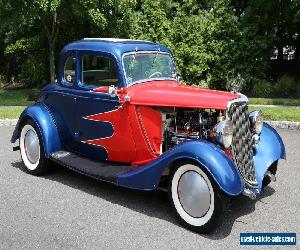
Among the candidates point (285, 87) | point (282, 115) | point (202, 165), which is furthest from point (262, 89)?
point (202, 165)

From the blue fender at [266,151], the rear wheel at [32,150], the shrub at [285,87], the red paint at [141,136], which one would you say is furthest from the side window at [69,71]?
the shrub at [285,87]

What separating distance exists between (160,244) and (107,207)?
1230 millimetres

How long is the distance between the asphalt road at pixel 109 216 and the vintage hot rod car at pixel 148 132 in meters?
0.30

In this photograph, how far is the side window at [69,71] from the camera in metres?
6.39

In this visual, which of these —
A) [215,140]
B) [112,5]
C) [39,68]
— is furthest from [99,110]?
[39,68]

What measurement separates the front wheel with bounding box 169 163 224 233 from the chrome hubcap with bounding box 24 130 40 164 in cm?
269

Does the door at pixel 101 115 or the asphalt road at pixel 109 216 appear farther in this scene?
the door at pixel 101 115

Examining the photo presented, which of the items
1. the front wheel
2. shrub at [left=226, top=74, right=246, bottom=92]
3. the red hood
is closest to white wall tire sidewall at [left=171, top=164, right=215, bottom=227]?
the front wheel

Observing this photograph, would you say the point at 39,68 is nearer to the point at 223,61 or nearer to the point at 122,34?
the point at 122,34

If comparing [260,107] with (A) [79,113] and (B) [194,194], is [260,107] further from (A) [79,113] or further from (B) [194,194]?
(B) [194,194]

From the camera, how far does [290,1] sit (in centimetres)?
1664

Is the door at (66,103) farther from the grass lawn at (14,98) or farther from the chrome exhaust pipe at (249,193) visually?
the grass lawn at (14,98)

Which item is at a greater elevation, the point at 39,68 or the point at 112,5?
the point at 112,5

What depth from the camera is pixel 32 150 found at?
6.78m
